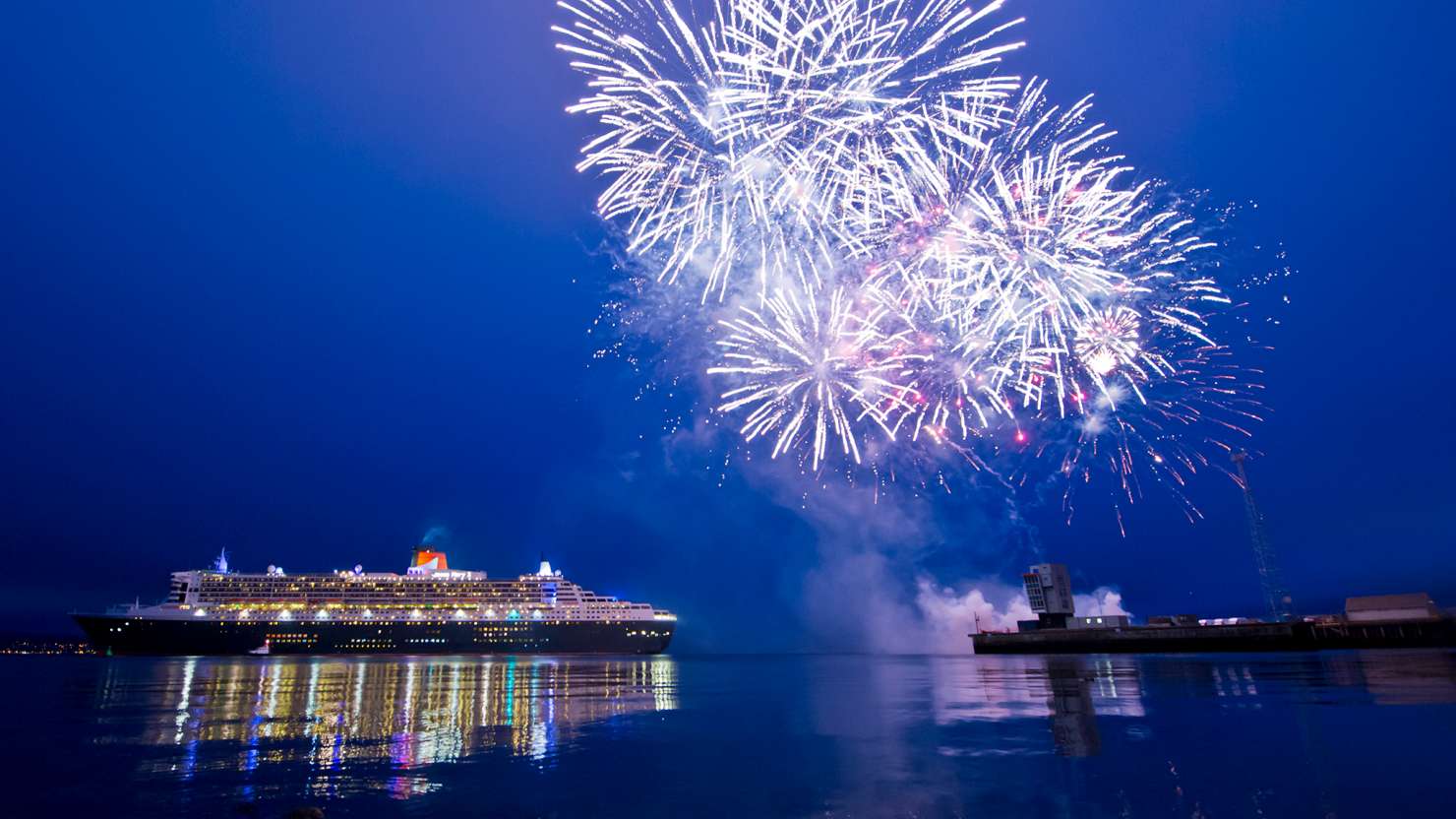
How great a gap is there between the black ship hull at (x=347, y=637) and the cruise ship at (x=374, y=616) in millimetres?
138

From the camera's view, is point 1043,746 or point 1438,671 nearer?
point 1043,746

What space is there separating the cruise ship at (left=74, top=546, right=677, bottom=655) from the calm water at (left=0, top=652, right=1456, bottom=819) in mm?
84687

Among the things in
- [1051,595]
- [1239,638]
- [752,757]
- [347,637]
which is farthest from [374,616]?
[1239,638]

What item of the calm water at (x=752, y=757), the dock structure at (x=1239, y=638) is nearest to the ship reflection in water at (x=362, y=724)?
the calm water at (x=752, y=757)

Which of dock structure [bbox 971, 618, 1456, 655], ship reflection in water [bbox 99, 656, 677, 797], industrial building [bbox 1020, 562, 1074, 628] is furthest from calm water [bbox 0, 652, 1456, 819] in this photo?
industrial building [bbox 1020, 562, 1074, 628]

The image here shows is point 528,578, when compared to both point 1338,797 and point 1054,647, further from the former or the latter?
point 1338,797

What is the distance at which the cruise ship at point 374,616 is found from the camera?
323ft

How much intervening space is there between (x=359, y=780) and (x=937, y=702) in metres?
19.3

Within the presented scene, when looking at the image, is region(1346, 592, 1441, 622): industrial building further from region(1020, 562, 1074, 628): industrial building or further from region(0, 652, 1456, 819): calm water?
region(0, 652, 1456, 819): calm water

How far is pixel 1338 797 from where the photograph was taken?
9523mm

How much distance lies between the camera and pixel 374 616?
339ft

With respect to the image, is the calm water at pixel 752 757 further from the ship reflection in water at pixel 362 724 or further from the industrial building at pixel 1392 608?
the industrial building at pixel 1392 608

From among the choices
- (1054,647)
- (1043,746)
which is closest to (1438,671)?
(1043,746)

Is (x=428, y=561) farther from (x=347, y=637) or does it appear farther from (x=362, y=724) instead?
(x=362, y=724)
